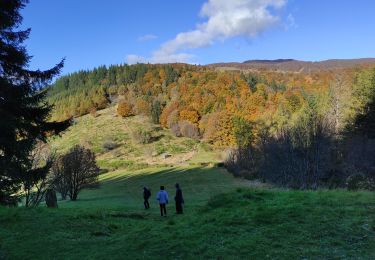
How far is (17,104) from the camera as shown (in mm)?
16219

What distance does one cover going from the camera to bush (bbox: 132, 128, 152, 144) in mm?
115550

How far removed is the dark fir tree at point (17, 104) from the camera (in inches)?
615

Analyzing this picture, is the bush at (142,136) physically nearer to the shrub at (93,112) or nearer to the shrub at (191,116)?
the shrub at (191,116)

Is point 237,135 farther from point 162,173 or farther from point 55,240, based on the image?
point 55,240

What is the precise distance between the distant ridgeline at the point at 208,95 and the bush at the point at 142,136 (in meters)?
10.2

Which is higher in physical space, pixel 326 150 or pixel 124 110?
pixel 124 110

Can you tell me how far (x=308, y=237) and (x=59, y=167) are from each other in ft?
130

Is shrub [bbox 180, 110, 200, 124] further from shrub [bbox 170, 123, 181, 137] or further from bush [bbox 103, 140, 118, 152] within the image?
bush [bbox 103, 140, 118, 152]

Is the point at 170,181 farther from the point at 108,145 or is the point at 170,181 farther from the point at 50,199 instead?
the point at 108,145

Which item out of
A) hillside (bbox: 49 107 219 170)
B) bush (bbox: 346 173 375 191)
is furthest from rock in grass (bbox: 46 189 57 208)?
hillside (bbox: 49 107 219 170)

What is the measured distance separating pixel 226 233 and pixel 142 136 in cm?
10628

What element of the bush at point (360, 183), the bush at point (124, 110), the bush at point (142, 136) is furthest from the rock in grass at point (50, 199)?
the bush at point (124, 110)

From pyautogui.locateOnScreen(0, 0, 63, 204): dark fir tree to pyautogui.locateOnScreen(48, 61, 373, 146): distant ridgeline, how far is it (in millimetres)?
51486

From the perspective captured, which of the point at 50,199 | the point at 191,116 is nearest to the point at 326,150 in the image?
the point at 50,199
